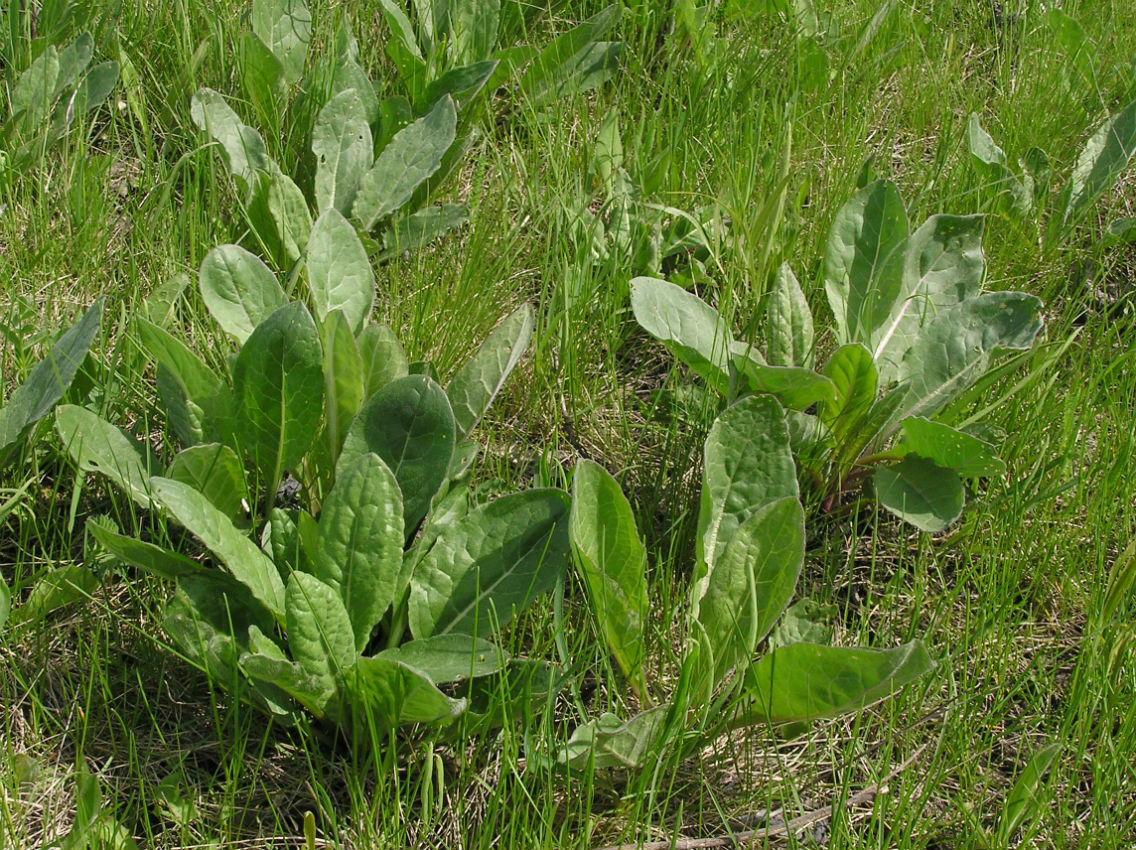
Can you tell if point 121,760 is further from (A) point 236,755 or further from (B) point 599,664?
(B) point 599,664

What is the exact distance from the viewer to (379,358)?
1.54 m

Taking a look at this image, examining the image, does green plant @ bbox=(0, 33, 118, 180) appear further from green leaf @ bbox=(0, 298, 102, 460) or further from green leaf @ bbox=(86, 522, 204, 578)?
green leaf @ bbox=(86, 522, 204, 578)

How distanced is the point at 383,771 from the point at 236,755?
17cm

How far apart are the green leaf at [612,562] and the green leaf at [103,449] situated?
1.87ft

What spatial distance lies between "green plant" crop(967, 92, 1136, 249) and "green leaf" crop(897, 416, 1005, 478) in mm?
730

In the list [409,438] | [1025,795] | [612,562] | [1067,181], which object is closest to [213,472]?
[409,438]

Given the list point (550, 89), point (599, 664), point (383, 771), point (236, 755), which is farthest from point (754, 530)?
point (550, 89)

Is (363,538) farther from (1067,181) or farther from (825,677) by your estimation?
(1067,181)

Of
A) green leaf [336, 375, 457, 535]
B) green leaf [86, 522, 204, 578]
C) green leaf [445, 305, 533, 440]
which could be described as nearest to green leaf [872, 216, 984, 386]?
green leaf [445, 305, 533, 440]

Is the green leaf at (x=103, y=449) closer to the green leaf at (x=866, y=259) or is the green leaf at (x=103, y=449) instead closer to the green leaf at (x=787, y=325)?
the green leaf at (x=787, y=325)

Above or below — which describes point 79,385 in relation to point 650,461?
above

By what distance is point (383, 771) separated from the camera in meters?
1.24

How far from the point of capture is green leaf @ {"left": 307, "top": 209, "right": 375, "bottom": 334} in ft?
5.35

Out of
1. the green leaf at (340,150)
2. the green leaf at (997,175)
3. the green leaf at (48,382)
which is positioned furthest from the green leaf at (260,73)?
the green leaf at (997,175)
